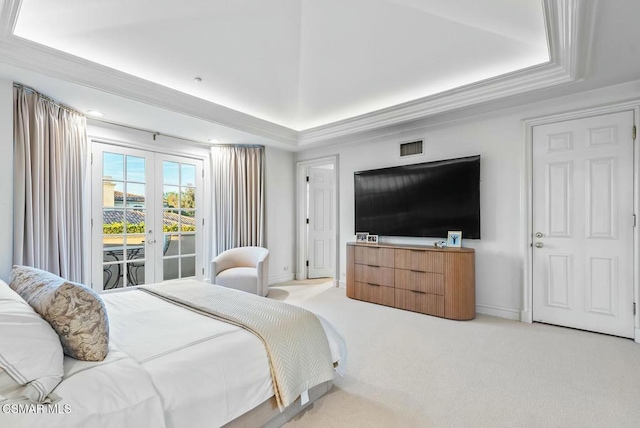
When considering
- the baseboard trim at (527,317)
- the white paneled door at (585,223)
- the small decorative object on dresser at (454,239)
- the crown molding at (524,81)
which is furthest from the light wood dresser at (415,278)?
the crown molding at (524,81)

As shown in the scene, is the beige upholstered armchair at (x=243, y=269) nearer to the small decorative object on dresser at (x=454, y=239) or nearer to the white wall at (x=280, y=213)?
the white wall at (x=280, y=213)

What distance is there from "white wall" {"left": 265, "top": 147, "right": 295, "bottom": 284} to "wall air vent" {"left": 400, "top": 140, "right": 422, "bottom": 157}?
2.24 metres

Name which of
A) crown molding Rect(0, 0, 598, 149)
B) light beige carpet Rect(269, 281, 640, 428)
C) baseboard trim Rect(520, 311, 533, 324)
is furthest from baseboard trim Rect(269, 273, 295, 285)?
baseboard trim Rect(520, 311, 533, 324)

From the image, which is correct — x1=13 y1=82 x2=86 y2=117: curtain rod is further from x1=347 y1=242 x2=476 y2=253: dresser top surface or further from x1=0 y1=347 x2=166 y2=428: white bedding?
x1=347 y1=242 x2=476 y2=253: dresser top surface

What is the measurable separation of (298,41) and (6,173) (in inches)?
118

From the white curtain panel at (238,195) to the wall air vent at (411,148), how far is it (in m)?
2.37

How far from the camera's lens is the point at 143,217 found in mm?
4227

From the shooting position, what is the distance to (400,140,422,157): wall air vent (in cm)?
431

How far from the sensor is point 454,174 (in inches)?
152

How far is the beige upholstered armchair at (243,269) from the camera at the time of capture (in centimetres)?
423

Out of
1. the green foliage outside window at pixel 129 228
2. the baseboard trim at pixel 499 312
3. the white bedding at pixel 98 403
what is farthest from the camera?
the green foliage outside window at pixel 129 228

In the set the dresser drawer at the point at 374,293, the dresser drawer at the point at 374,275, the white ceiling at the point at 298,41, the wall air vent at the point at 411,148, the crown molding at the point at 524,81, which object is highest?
the white ceiling at the point at 298,41

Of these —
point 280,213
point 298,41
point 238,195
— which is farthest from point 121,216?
point 298,41

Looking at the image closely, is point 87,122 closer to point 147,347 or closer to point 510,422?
point 147,347
